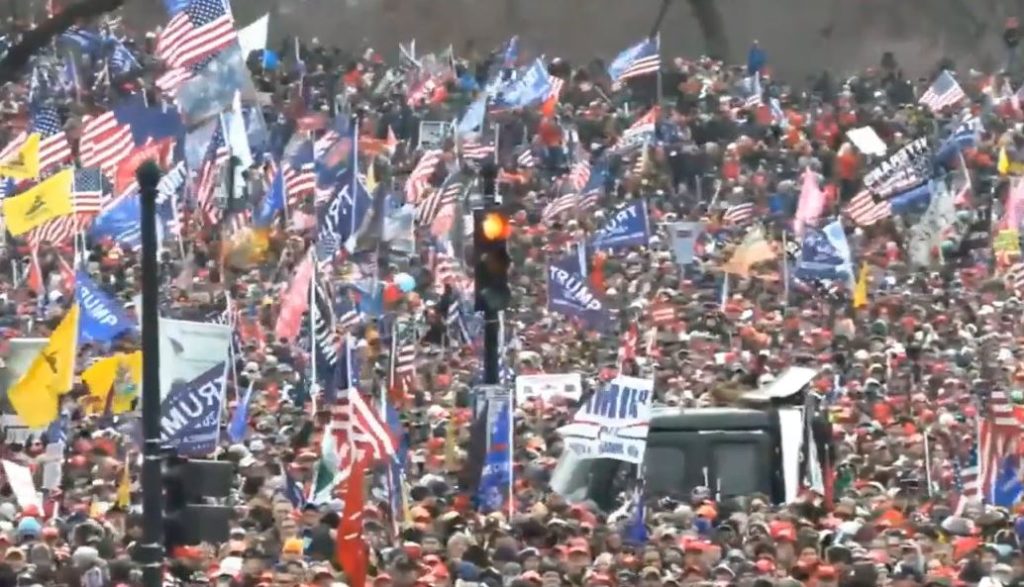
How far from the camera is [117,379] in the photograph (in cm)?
2589

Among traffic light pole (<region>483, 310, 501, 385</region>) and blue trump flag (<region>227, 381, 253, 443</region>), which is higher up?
traffic light pole (<region>483, 310, 501, 385</region>)

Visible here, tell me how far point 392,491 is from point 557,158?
27.2 metres

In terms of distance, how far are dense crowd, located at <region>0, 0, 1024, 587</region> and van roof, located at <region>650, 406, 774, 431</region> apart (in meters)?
0.56

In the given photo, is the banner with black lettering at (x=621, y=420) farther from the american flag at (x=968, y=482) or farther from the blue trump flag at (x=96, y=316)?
the blue trump flag at (x=96, y=316)

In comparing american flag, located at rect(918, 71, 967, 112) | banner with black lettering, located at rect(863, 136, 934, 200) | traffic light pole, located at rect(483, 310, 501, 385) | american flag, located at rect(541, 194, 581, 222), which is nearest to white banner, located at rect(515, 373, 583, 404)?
traffic light pole, located at rect(483, 310, 501, 385)

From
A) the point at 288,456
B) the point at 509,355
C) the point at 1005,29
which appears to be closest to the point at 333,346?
the point at 288,456

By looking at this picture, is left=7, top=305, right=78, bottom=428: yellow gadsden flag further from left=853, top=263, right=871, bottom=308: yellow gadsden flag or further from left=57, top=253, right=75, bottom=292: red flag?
left=853, top=263, right=871, bottom=308: yellow gadsden flag

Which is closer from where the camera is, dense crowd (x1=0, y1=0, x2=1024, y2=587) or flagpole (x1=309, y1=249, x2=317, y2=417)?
dense crowd (x1=0, y1=0, x2=1024, y2=587)

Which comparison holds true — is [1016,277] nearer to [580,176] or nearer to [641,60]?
[580,176]

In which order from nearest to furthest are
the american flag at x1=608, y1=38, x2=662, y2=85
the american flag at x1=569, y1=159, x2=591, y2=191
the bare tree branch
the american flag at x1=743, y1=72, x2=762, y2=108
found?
1. the american flag at x1=569, y1=159, x2=591, y2=191
2. the american flag at x1=608, y1=38, x2=662, y2=85
3. the american flag at x1=743, y1=72, x2=762, y2=108
4. the bare tree branch

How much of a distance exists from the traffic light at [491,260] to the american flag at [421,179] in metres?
16.6

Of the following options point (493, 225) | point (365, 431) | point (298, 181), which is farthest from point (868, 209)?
point (365, 431)

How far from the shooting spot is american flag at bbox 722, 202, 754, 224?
41.7 m

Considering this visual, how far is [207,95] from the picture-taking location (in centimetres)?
3139
